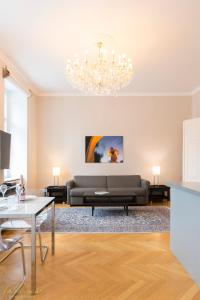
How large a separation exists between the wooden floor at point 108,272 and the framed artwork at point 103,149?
3695mm

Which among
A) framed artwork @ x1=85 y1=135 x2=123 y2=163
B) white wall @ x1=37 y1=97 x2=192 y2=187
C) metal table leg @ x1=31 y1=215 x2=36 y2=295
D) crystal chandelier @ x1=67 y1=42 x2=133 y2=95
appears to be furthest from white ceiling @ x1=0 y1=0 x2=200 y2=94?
metal table leg @ x1=31 y1=215 x2=36 y2=295

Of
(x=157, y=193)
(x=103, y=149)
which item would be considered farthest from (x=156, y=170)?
(x=103, y=149)

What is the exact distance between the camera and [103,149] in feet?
23.5

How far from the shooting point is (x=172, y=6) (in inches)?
119

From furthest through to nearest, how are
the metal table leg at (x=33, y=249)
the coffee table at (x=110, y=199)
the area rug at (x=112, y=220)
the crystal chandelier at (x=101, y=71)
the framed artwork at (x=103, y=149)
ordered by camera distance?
1. the framed artwork at (x=103, y=149)
2. the coffee table at (x=110, y=199)
3. the area rug at (x=112, y=220)
4. the crystal chandelier at (x=101, y=71)
5. the metal table leg at (x=33, y=249)

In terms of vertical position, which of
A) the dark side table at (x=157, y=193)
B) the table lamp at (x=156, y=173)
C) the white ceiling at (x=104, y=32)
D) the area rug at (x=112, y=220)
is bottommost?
the area rug at (x=112, y=220)

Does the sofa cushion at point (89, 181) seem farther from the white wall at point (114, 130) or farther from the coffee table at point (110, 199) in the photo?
the coffee table at point (110, 199)

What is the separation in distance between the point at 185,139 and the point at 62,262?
15.5ft

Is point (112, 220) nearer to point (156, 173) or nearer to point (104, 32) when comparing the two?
point (156, 173)

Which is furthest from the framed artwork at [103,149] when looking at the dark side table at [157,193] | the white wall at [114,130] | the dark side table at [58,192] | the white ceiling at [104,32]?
the white ceiling at [104,32]

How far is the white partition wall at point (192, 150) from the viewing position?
19.3 feet

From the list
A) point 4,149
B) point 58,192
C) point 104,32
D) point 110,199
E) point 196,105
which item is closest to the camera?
point 104,32

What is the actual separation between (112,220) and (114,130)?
125 inches

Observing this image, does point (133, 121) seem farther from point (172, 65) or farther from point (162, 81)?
point (172, 65)
